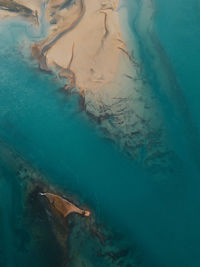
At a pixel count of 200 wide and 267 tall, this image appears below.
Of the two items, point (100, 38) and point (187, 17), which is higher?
point (187, 17)

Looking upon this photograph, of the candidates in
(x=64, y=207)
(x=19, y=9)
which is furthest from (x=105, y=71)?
(x=19, y=9)

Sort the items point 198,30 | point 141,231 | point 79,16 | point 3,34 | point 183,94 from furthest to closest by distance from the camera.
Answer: point 3,34, point 79,16, point 198,30, point 183,94, point 141,231

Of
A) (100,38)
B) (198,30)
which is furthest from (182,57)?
(100,38)

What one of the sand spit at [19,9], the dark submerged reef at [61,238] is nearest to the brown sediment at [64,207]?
the dark submerged reef at [61,238]

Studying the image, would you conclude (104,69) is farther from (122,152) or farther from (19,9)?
(19,9)

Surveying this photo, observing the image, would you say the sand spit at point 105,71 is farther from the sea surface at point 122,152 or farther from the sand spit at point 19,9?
the sand spit at point 19,9

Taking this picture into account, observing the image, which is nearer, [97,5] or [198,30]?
[198,30]

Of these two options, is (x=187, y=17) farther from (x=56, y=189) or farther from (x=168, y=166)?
(x=56, y=189)
